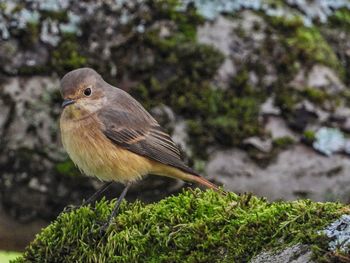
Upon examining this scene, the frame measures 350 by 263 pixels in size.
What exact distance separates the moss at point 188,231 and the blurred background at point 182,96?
2092 millimetres

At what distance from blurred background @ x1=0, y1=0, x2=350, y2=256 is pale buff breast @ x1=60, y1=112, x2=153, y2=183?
1.01 meters

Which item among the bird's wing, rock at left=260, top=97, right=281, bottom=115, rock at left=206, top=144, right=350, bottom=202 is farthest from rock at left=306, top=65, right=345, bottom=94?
the bird's wing

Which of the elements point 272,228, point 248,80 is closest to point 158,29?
point 248,80

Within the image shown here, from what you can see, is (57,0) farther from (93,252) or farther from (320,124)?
(93,252)

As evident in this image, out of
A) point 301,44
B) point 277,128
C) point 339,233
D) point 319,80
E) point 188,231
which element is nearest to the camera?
point 339,233

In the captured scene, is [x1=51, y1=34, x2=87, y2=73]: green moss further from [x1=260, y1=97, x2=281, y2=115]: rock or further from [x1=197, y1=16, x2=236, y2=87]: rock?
[x1=260, y1=97, x2=281, y2=115]: rock

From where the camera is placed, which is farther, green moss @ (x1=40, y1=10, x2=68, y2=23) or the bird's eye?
green moss @ (x1=40, y1=10, x2=68, y2=23)

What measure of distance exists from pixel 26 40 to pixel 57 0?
52 centimetres

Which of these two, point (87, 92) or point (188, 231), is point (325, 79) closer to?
point (87, 92)

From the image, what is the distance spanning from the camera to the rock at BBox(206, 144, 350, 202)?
24.4 feet

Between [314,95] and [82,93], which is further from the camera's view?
[314,95]

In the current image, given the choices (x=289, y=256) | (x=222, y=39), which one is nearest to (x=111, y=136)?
(x=222, y=39)

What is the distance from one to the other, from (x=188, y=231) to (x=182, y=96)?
3.38m

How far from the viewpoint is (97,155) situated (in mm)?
6184
